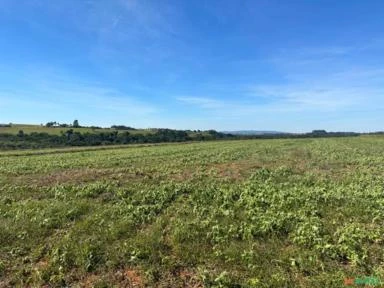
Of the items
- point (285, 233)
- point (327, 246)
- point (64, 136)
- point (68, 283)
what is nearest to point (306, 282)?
point (327, 246)

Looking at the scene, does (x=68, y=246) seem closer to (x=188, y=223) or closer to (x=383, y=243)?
(x=188, y=223)

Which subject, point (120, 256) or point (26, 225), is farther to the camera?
point (26, 225)

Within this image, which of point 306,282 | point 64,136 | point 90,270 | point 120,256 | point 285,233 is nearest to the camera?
point 306,282

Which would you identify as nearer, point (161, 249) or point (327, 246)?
point (327, 246)

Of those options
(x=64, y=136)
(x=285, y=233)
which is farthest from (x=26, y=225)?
(x=64, y=136)

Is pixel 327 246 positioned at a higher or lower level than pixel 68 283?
higher

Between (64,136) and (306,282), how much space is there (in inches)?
3920

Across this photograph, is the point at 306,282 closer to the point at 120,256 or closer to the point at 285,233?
the point at 285,233

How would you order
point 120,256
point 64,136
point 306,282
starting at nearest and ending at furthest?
point 306,282
point 120,256
point 64,136

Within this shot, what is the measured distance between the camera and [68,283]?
644cm

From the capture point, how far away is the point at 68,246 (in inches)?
309

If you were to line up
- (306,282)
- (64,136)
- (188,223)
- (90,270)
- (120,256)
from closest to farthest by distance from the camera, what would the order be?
1. (306,282)
2. (90,270)
3. (120,256)
4. (188,223)
5. (64,136)

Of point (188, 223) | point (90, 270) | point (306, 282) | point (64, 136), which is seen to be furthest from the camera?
point (64, 136)

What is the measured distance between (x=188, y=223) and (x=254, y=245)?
2.14m
